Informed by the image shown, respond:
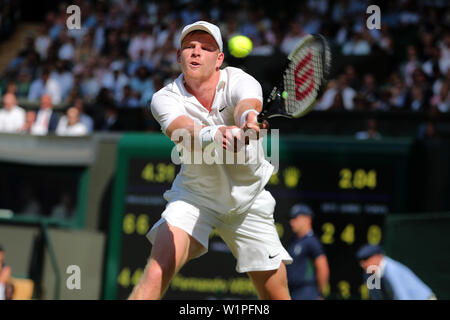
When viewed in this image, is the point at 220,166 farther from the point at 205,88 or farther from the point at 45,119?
the point at 45,119

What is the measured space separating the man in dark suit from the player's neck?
295 inches

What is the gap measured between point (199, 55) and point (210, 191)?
2.73 ft

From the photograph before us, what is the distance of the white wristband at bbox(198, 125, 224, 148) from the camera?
458cm

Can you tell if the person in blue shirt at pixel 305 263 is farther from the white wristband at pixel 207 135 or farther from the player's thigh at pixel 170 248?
the white wristband at pixel 207 135

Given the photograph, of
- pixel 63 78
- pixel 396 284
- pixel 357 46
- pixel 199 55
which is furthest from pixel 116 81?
pixel 199 55

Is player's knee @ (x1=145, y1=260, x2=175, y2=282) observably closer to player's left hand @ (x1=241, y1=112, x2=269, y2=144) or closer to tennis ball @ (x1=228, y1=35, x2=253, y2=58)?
player's left hand @ (x1=241, y1=112, x2=269, y2=144)

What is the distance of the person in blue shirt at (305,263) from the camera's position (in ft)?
27.4

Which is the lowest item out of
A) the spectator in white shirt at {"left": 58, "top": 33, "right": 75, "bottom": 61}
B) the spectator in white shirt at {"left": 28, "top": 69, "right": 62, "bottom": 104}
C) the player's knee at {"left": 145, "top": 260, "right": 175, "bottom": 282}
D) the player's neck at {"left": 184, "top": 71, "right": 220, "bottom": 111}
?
the player's knee at {"left": 145, "top": 260, "right": 175, "bottom": 282}

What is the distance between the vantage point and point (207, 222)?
506 centimetres

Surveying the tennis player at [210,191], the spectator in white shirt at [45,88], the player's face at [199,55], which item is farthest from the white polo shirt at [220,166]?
the spectator in white shirt at [45,88]

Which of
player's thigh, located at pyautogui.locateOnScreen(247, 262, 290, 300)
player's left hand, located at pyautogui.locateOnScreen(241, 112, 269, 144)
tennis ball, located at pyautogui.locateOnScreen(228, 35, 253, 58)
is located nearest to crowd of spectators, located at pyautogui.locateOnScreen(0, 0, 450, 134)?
tennis ball, located at pyautogui.locateOnScreen(228, 35, 253, 58)

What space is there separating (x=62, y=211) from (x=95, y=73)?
142 inches
